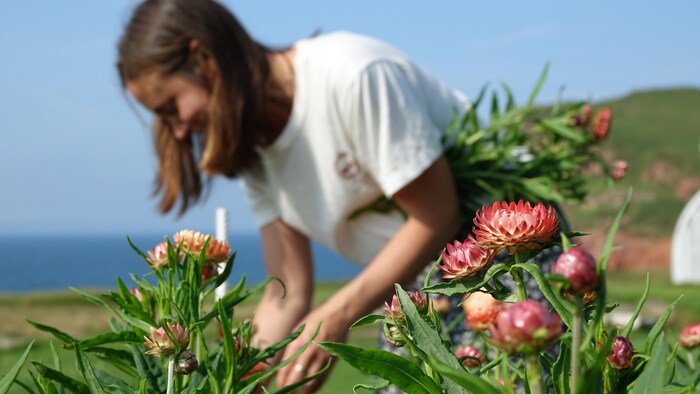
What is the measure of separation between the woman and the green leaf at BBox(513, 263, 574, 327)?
3.42 feet

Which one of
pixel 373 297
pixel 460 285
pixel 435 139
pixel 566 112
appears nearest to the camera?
pixel 460 285

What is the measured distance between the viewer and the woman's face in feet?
6.33

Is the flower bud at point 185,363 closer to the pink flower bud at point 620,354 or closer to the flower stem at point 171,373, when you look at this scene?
the flower stem at point 171,373

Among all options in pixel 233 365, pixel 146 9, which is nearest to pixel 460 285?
pixel 233 365

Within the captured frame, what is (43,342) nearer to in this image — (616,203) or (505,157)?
(505,157)

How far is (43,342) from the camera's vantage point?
539 cm

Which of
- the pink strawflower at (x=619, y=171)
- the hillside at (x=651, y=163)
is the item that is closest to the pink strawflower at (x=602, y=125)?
the pink strawflower at (x=619, y=171)

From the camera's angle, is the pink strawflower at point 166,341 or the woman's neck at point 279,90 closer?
the pink strawflower at point 166,341

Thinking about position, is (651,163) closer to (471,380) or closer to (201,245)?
(201,245)

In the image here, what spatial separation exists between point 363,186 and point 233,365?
53.5 inches

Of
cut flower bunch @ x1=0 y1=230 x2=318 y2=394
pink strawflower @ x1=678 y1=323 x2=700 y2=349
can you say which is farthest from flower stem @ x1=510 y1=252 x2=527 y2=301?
pink strawflower @ x1=678 y1=323 x2=700 y2=349

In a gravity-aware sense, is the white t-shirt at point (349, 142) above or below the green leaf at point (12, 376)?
below

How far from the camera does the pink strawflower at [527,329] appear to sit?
0.36 meters

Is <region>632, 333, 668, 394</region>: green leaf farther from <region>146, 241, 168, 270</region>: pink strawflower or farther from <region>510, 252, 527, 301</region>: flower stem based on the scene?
<region>146, 241, 168, 270</region>: pink strawflower
